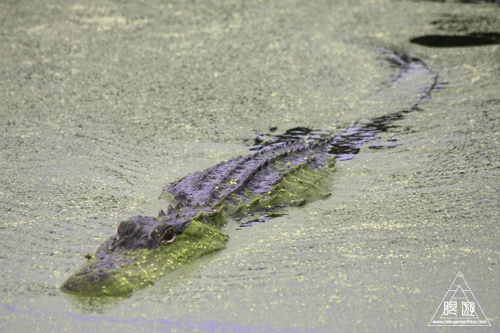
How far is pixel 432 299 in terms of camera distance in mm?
2951

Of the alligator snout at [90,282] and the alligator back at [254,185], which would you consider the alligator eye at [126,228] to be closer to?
the alligator snout at [90,282]

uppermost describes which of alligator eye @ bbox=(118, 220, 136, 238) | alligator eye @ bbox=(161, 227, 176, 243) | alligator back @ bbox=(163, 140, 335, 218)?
alligator eye @ bbox=(118, 220, 136, 238)

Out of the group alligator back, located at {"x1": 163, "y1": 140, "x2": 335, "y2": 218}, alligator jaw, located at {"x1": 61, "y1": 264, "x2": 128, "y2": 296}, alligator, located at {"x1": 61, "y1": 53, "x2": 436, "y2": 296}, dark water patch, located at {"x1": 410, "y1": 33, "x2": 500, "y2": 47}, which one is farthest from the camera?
dark water patch, located at {"x1": 410, "y1": 33, "x2": 500, "y2": 47}

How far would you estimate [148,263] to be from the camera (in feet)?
10.1

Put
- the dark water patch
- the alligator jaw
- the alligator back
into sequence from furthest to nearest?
1. the dark water patch
2. the alligator back
3. the alligator jaw

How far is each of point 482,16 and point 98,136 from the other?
6524mm

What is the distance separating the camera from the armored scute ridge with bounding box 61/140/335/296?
2.99 metres

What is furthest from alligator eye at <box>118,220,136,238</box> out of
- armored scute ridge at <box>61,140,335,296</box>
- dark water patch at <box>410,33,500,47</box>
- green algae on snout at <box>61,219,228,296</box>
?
dark water patch at <box>410,33,500,47</box>

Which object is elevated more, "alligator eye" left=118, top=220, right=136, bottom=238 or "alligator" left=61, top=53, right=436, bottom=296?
"alligator eye" left=118, top=220, right=136, bottom=238

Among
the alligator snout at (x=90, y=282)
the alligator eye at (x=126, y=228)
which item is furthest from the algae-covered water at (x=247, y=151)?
the alligator eye at (x=126, y=228)

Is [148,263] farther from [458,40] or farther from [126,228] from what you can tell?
[458,40]

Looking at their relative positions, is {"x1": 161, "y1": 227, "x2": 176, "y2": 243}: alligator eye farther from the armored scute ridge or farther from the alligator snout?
the alligator snout

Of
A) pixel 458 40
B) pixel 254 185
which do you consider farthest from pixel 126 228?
pixel 458 40

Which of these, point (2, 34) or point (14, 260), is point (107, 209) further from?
point (2, 34)
